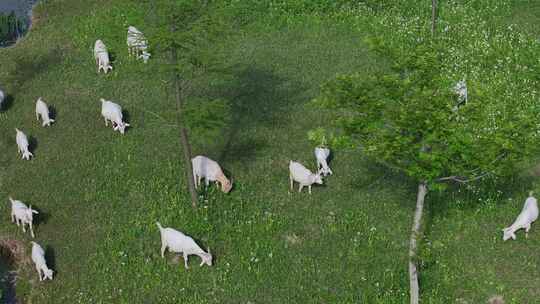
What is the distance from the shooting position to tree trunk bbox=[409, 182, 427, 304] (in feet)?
53.8

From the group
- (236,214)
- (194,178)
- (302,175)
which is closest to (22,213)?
(194,178)

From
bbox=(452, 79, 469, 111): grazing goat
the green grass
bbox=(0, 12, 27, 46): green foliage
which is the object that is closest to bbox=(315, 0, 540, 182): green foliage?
bbox=(452, 79, 469, 111): grazing goat

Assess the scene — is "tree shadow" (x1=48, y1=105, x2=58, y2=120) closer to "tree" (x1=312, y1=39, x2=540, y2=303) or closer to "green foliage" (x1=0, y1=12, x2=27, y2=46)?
"green foliage" (x1=0, y1=12, x2=27, y2=46)

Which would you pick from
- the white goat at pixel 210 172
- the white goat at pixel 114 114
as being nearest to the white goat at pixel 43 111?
the white goat at pixel 114 114

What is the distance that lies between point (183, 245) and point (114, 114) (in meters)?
8.65

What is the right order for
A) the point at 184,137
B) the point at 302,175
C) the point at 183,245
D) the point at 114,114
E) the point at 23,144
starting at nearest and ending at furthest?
1. the point at 183,245
2. the point at 184,137
3. the point at 302,175
4. the point at 23,144
5. the point at 114,114

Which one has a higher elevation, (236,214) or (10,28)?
(10,28)

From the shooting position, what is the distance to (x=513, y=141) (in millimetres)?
14453

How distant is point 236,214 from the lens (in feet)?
69.2

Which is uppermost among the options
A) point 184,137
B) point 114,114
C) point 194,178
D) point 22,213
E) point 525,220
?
point 184,137

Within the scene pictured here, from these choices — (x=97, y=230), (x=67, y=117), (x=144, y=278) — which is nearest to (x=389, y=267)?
(x=144, y=278)

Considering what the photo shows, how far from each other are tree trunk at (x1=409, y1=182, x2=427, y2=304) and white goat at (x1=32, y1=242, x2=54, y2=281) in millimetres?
10466

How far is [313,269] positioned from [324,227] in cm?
202

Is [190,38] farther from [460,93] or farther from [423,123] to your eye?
[460,93]
